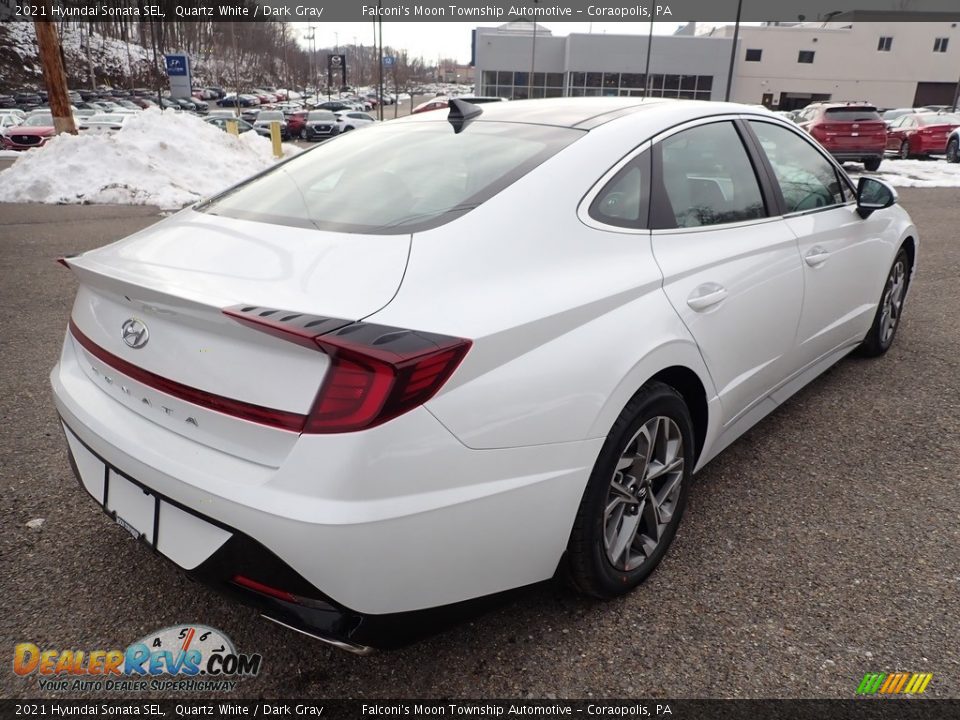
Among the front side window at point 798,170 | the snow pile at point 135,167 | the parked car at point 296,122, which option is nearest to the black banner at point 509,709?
the front side window at point 798,170

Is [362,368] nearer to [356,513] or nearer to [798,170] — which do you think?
[356,513]

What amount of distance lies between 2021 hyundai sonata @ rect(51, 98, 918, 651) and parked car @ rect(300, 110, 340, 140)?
91.7ft

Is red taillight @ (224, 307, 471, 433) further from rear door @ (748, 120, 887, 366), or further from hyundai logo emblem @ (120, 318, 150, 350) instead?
rear door @ (748, 120, 887, 366)

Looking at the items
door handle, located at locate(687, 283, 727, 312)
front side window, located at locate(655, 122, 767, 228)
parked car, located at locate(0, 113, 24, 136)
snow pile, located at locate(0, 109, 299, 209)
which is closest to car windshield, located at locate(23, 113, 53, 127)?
parked car, located at locate(0, 113, 24, 136)

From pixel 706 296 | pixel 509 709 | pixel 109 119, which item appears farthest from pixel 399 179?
pixel 109 119

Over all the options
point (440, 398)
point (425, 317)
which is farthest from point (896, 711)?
point (425, 317)

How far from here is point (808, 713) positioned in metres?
1.89

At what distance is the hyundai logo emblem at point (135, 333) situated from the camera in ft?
6.14

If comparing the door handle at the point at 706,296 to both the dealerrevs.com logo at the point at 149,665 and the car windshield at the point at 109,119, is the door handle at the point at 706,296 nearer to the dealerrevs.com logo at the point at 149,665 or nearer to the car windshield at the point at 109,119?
the dealerrevs.com logo at the point at 149,665

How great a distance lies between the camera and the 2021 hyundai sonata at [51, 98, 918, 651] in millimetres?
1593

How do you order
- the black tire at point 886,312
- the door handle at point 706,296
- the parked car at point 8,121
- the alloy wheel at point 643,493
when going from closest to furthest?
the alloy wheel at point 643,493, the door handle at point 706,296, the black tire at point 886,312, the parked car at point 8,121

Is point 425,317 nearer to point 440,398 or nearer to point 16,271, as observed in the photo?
point 440,398

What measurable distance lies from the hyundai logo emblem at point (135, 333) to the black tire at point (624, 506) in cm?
127

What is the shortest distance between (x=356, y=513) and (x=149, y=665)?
1025 millimetres
